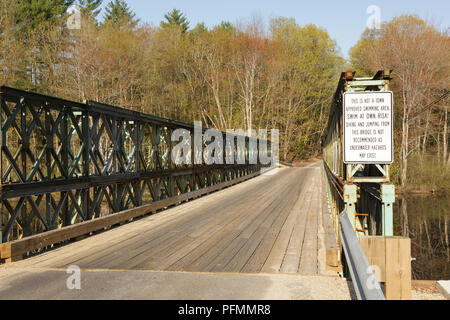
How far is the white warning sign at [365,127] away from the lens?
5.96 meters

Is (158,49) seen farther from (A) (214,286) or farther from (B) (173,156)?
(A) (214,286)

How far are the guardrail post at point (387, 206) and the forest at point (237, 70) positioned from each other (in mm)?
22431

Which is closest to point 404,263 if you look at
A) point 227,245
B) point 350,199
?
point 350,199

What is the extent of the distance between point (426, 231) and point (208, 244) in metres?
18.6

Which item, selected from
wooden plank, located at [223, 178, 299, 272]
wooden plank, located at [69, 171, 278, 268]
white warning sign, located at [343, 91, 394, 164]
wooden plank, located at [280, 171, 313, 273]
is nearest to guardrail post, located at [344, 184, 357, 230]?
white warning sign, located at [343, 91, 394, 164]

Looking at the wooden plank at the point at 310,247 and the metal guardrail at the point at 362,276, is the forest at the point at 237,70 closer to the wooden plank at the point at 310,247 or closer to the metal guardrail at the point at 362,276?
the wooden plank at the point at 310,247

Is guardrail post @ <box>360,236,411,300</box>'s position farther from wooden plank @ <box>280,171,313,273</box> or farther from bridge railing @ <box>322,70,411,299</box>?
wooden plank @ <box>280,171,313,273</box>

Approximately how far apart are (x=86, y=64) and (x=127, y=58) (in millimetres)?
5150

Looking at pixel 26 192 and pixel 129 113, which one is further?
pixel 129 113

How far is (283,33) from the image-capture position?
52844mm

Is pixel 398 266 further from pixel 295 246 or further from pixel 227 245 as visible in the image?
pixel 227 245

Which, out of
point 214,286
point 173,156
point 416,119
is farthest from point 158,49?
point 214,286

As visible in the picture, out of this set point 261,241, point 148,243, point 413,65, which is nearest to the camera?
point 148,243

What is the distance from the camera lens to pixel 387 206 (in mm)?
5770
